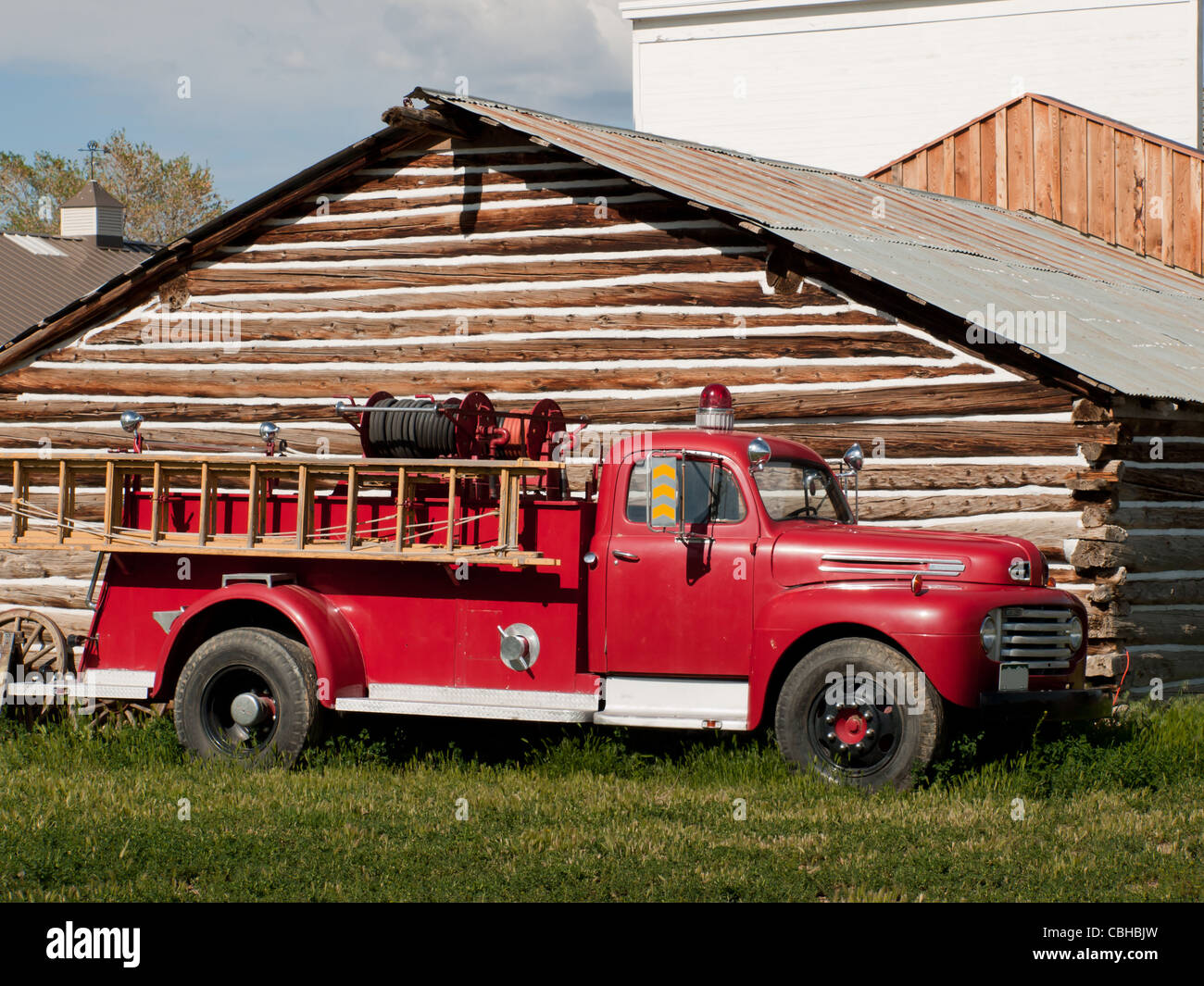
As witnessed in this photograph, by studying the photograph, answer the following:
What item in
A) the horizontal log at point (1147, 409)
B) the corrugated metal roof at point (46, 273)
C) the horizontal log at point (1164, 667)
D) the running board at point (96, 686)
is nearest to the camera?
the running board at point (96, 686)

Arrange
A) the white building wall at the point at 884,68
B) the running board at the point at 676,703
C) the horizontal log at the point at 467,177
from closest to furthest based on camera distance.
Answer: the running board at the point at 676,703, the horizontal log at the point at 467,177, the white building wall at the point at 884,68

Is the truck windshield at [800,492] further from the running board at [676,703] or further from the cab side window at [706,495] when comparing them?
the running board at [676,703]

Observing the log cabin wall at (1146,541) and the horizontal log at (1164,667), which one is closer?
the log cabin wall at (1146,541)

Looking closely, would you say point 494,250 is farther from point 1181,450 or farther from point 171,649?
point 1181,450

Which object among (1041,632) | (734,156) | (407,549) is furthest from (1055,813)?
(734,156)

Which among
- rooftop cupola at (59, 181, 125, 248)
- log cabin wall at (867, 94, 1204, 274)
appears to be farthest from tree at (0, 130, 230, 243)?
log cabin wall at (867, 94, 1204, 274)

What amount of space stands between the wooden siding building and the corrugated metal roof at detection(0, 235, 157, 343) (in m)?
16.4

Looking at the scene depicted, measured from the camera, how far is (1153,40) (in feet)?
89.4

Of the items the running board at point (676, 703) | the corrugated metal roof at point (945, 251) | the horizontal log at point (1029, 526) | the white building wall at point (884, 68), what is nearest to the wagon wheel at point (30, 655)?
the running board at point (676, 703)

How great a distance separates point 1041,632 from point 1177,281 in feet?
42.8

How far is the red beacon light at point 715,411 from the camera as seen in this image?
987cm

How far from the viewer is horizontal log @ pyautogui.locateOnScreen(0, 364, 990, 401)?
1208cm

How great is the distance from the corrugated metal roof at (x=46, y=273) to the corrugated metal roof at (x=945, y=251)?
59.6 feet

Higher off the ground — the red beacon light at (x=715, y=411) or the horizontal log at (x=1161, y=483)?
the red beacon light at (x=715, y=411)
